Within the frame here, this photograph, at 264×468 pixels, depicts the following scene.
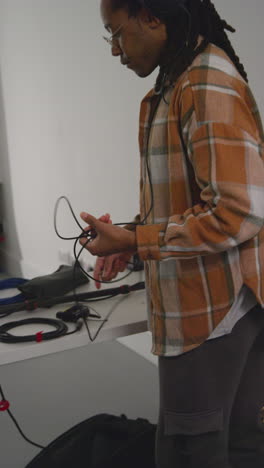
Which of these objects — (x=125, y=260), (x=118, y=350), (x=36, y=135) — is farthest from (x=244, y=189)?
(x=36, y=135)

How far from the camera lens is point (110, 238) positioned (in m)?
0.90

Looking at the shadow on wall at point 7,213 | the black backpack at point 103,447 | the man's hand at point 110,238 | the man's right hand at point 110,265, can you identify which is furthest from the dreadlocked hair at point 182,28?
the shadow on wall at point 7,213

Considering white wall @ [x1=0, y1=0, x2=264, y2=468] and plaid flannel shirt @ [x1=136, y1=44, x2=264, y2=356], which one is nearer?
plaid flannel shirt @ [x1=136, y1=44, x2=264, y2=356]

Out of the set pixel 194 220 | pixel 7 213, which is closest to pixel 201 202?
pixel 194 220

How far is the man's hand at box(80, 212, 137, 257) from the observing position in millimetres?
889

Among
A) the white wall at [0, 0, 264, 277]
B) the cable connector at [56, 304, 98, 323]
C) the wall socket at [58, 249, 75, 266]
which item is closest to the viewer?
the cable connector at [56, 304, 98, 323]

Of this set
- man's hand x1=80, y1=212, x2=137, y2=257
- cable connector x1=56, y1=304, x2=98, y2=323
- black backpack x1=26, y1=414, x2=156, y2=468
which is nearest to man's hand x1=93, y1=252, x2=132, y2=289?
cable connector x1=56, y1=304, x2=98, y2=323

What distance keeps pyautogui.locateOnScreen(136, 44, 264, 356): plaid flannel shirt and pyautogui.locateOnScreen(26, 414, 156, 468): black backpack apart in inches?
22.7

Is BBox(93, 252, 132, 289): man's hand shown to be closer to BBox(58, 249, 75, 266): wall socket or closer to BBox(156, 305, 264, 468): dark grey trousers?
BBox(156, 305, 264, 468): dark grey trousers

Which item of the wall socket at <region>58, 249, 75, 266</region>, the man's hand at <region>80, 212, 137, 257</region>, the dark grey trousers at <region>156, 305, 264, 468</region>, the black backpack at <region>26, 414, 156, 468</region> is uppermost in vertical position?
the man's hand at <region>80, 212, 137, 257</region>

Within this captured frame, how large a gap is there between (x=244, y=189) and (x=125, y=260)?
453mm

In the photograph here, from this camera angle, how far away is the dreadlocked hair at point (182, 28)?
86cm

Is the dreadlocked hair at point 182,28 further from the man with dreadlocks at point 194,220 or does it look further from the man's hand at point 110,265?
the man's hand at point 110,265

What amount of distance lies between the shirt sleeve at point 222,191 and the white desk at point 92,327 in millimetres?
439
